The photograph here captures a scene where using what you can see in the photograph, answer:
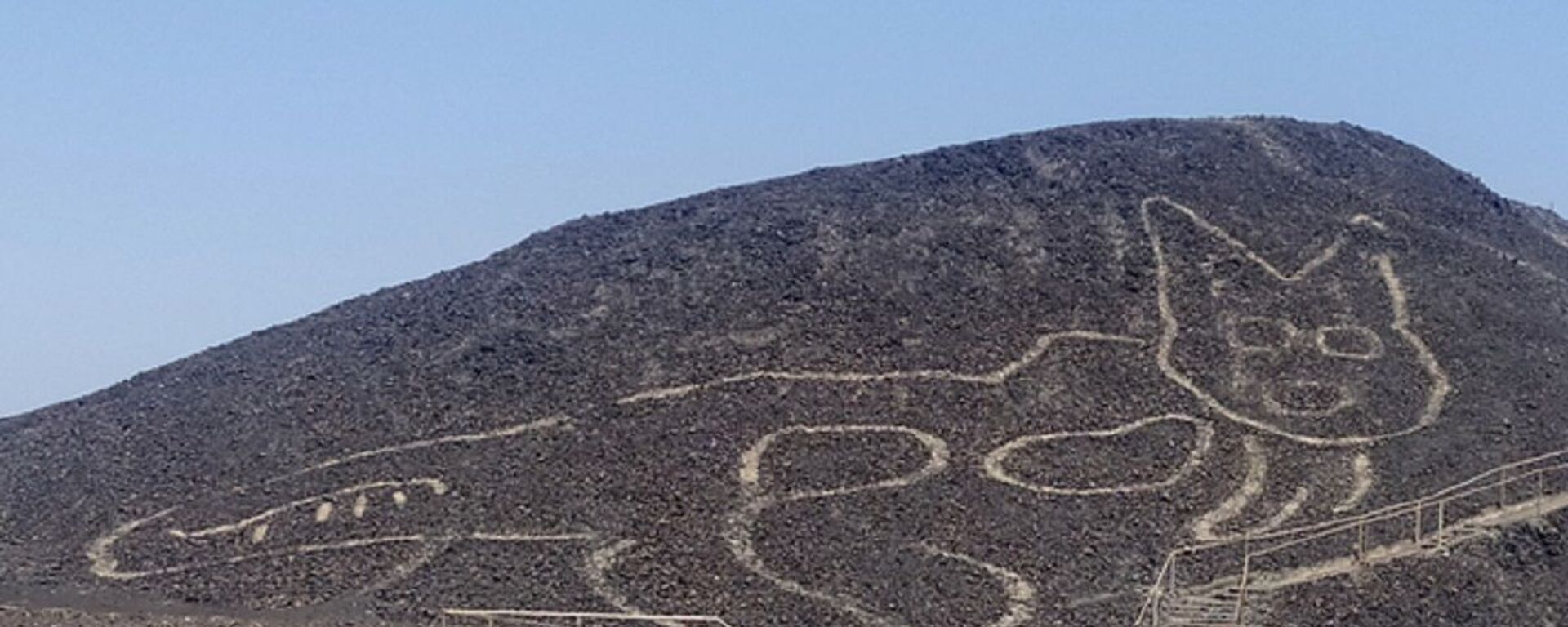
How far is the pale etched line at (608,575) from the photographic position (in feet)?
84.3

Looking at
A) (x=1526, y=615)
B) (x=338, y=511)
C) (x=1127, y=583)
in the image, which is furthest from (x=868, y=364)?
(x=1526, y=615)

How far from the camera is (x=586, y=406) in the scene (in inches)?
1212

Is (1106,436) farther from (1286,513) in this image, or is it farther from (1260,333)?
(1260,333)

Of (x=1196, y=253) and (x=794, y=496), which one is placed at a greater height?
(x=1196, y=253)

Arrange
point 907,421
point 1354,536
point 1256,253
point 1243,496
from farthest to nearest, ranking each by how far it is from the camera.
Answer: point 1256,253, point 907,421, point 1243,496, point 1354,536

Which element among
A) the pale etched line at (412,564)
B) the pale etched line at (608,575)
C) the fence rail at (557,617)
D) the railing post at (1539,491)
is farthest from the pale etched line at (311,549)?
the railing post at (1539,491)

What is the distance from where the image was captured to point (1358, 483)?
28.2 metres

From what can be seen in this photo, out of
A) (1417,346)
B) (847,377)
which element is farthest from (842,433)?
(1417,346)

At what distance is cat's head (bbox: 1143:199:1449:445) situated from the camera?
1182 inches

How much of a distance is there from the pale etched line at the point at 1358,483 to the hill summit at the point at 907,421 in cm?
13

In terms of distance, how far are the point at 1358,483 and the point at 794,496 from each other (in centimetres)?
819

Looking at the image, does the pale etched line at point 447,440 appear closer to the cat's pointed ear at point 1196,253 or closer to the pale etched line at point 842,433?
the pale etched line at point 842,433

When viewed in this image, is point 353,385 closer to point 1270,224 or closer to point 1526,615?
point 1270,224

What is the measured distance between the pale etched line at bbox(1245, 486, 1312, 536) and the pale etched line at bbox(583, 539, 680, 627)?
831 cm
